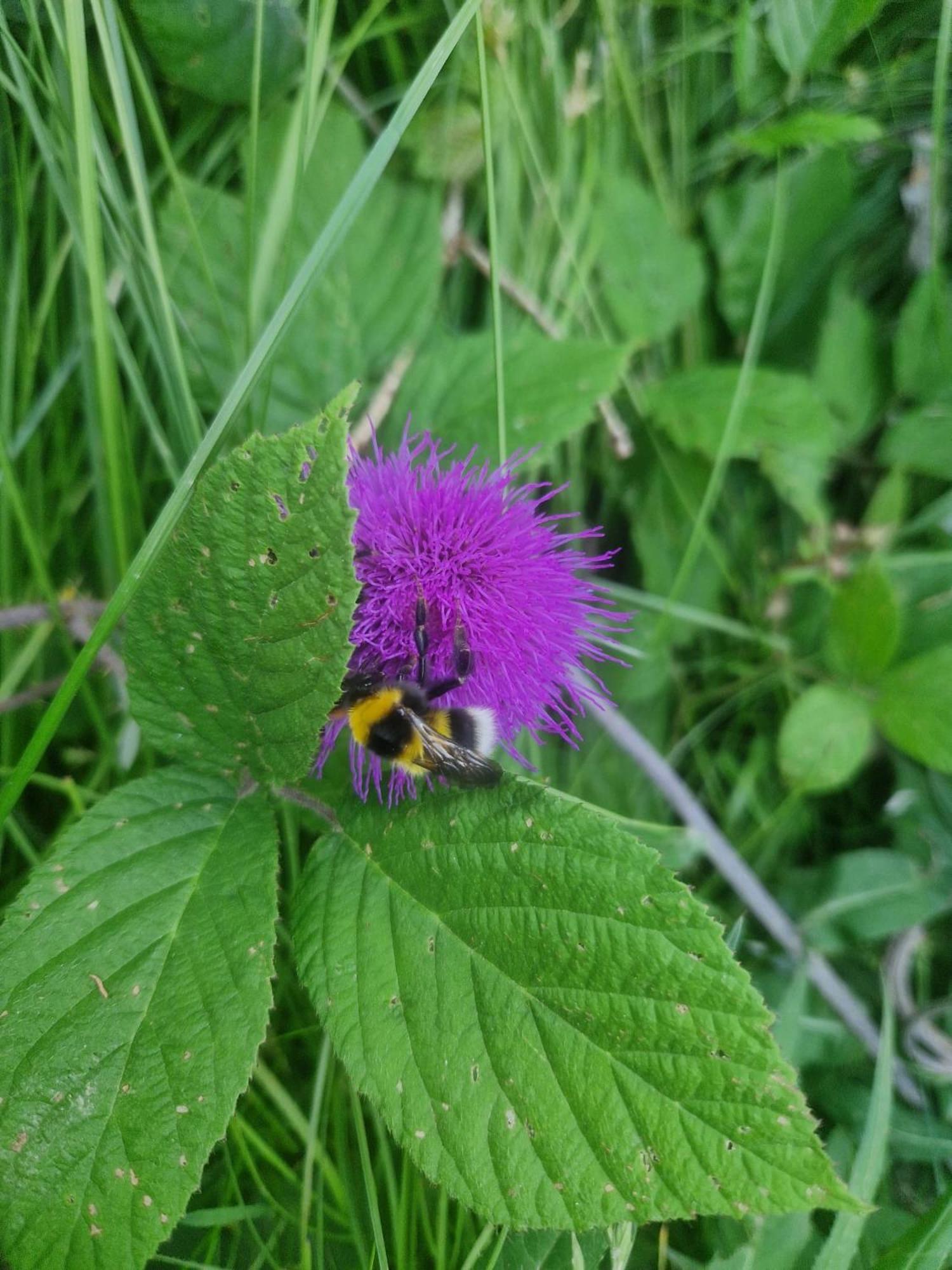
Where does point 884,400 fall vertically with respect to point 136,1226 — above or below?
above

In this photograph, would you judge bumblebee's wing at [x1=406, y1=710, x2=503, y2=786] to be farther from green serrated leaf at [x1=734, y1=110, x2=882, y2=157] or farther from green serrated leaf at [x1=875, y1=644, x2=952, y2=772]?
green serrated leaf at [x1=734, y1=110, x2=882, y2=157]

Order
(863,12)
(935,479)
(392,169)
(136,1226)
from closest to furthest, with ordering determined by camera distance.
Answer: (136,1226), (863,12), (392,169), (935,479)

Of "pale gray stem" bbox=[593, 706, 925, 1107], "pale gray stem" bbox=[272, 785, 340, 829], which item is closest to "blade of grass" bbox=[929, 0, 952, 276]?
"pale gray stem" bbox=[593, 706, 925, 1107]

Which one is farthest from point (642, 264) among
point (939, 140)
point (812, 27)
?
point (939, 140)

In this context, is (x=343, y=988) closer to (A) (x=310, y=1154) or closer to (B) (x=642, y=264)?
(A) (x=310, y=1154)

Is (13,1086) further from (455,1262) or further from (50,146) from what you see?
(50,146)

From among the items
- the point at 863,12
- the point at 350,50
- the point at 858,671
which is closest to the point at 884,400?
the point at 858,671
